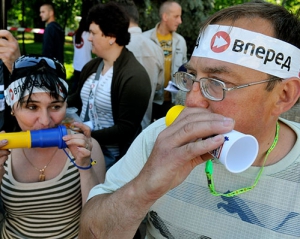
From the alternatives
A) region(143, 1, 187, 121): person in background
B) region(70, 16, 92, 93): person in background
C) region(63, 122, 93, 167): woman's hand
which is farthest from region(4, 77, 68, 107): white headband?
region(70, 16, 92, 93): person in background

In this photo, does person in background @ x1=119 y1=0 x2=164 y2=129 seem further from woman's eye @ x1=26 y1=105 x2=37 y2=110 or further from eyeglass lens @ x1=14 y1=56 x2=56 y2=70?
woman's eye @ x1=26 y1=105 x2=37 y2=110

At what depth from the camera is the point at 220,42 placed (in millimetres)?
1742

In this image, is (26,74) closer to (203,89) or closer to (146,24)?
(203,89)

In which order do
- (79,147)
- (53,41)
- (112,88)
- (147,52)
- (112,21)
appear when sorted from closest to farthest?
(79,147) → (112,88) → (112,21) → (147,52) → (53,41)

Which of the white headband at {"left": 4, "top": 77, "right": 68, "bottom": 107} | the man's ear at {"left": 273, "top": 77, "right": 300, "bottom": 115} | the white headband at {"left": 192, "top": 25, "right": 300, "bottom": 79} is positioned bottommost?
the white headband at {"left": 4, "top": 77, "right": 68, "bottom": 107}

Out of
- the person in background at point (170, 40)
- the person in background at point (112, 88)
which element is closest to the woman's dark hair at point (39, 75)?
the person in background at point (112, 88)

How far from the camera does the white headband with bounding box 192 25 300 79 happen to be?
168 centimetres

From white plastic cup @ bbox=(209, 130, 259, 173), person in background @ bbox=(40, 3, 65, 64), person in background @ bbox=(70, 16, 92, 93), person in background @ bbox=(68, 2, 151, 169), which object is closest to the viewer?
white plastic cup @ bbox=(209, 130, 259, 173)

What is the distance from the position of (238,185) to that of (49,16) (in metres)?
7.46

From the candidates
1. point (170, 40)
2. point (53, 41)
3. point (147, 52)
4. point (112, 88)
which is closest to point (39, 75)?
point (112, 88)

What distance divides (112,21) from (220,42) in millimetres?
2200

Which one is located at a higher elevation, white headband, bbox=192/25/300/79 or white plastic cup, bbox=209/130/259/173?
white headband, bbox=192/25/300/79

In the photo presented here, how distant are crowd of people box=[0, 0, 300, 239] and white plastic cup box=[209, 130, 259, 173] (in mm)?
35

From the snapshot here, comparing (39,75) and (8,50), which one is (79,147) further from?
(8,50)
